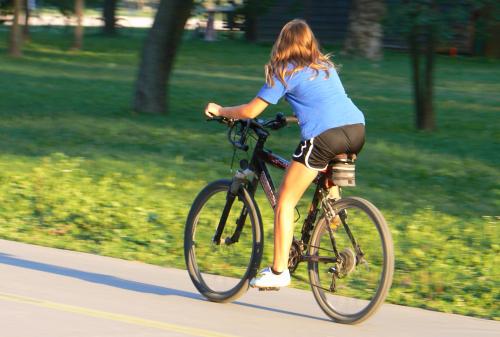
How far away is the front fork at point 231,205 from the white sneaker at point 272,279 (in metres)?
0.51

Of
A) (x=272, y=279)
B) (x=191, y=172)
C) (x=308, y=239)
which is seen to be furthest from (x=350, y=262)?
(x=191, y=172)

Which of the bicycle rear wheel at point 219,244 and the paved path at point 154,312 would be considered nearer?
the paved path at point 154,312

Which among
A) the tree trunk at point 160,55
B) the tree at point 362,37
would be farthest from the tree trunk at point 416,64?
the tree at point 362,37

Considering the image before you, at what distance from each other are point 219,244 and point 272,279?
2.54ft

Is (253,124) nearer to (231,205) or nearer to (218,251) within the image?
(231,205)

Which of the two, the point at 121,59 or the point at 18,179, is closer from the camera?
the point at 18,179

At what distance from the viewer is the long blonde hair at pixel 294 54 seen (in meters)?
6.64

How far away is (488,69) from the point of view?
32.0 meters

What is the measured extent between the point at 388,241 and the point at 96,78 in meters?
20.1

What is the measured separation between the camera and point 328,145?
659 centimetres

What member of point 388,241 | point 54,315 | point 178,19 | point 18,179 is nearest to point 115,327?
point 54,315

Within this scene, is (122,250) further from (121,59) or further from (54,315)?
(121,59)

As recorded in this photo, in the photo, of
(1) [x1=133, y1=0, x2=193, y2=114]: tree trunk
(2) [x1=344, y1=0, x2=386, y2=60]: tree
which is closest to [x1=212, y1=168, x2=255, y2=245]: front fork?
(1) [x1=133, y1=0, x2=193, y2=114]: tree trunk

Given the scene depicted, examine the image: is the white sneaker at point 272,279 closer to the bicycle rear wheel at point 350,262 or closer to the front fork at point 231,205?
the bicycle rear wheel at point 350,262
